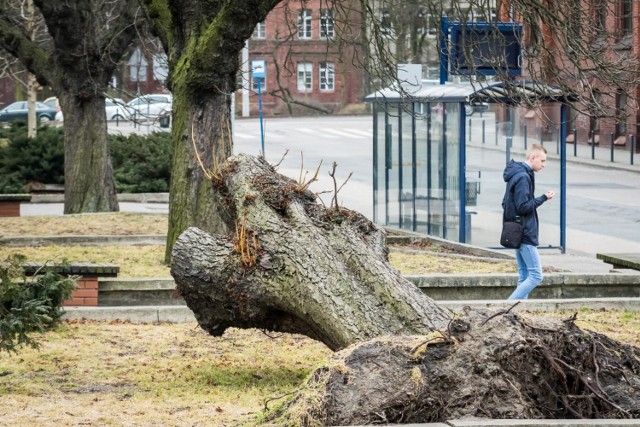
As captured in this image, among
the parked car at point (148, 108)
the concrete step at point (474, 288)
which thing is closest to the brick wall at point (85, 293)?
the concrete step at point (474, 288)

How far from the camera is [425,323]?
8031 mm

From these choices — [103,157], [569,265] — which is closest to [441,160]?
[569,265]

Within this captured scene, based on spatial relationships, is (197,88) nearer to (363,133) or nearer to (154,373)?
(154,373)

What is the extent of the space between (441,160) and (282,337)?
968 cm

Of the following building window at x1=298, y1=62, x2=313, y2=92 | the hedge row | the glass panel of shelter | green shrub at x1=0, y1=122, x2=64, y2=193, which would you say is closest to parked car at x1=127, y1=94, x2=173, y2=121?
the hedge row

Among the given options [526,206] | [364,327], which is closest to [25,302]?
[364,327]

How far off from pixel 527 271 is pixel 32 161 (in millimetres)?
19491

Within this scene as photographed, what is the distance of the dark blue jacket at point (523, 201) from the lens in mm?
12438

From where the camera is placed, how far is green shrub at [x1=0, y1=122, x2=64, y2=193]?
1173 inches

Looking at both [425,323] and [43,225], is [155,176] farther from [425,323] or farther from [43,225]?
[425,323]

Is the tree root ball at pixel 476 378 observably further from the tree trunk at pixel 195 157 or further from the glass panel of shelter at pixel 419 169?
the glass panel of shelter at pixel 419 169

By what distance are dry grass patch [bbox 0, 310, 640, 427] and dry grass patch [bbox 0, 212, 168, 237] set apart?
24.5 ft

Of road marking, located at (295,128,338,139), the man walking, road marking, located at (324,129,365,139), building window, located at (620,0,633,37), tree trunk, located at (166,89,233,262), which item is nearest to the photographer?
the man walking

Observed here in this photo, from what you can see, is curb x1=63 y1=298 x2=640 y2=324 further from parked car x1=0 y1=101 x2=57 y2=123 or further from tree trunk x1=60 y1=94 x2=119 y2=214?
parked car x1=0 y1=101 x2=57 y2=123
